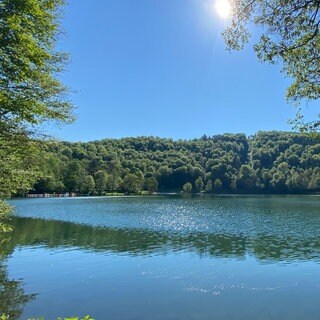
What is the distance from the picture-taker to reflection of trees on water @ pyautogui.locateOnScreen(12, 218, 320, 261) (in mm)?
30031

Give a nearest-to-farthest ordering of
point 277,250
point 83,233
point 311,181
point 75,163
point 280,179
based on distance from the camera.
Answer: point 277,250
point 83,233
point 75,163
point 311,181
point 280,179

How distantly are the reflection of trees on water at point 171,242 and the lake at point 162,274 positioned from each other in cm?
9

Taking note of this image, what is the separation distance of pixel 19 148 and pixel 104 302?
8.38 meters

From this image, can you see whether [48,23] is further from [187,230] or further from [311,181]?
[311,181]

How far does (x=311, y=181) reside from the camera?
558 ft

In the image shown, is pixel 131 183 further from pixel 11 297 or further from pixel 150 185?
pixel 11 297

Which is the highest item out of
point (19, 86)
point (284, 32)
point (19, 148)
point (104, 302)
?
point (284, 32)

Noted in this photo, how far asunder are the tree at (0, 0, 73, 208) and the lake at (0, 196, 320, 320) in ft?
21.8

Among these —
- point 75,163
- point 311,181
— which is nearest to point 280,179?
point 311,181

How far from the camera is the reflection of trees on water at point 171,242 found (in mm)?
30031

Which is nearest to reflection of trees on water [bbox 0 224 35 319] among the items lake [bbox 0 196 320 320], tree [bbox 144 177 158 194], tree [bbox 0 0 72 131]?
lake [bbox 0 196 320 320]

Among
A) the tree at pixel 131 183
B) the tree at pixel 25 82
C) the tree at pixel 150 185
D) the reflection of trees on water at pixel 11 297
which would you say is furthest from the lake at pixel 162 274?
the tree at pixel 150 185

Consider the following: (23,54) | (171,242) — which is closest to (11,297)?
(23,54)

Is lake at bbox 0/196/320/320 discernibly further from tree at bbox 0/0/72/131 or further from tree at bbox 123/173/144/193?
tree at bbox 123/173/144/193
